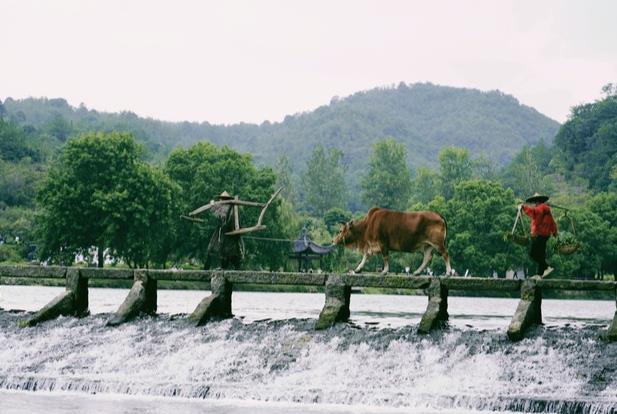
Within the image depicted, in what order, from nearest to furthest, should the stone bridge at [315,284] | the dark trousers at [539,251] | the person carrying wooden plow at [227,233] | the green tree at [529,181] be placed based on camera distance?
1. the stone bridge at [315,284]
2. the dark trousers at [539,251]
3. the person carrying wooden plow at [227,233]
4. the green tree at [529,181]

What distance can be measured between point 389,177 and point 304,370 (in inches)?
5347

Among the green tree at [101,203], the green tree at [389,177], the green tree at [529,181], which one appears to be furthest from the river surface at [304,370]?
the green tree at [389,177]

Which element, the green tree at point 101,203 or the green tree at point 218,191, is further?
the green tree at point 218,191

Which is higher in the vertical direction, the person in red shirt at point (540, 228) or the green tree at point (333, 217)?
the person in red shirt at point (540, 228)

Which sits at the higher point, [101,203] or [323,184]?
[323,184]

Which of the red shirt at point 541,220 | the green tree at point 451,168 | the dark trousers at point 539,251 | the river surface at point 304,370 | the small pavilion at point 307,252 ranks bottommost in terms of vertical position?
the small pavilion at point 307,252

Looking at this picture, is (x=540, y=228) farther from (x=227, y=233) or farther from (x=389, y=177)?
(x=389, y=177)

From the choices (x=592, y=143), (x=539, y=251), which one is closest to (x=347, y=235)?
(x=539, y=251)

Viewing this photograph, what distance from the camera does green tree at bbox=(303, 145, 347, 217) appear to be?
573ft

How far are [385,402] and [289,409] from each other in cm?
180

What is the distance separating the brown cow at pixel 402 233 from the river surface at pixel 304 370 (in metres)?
2.19

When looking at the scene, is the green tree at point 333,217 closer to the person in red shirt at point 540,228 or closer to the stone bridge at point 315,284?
the stone bridge at point 315,284

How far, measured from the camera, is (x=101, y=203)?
236 feet

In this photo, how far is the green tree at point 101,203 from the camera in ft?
240
